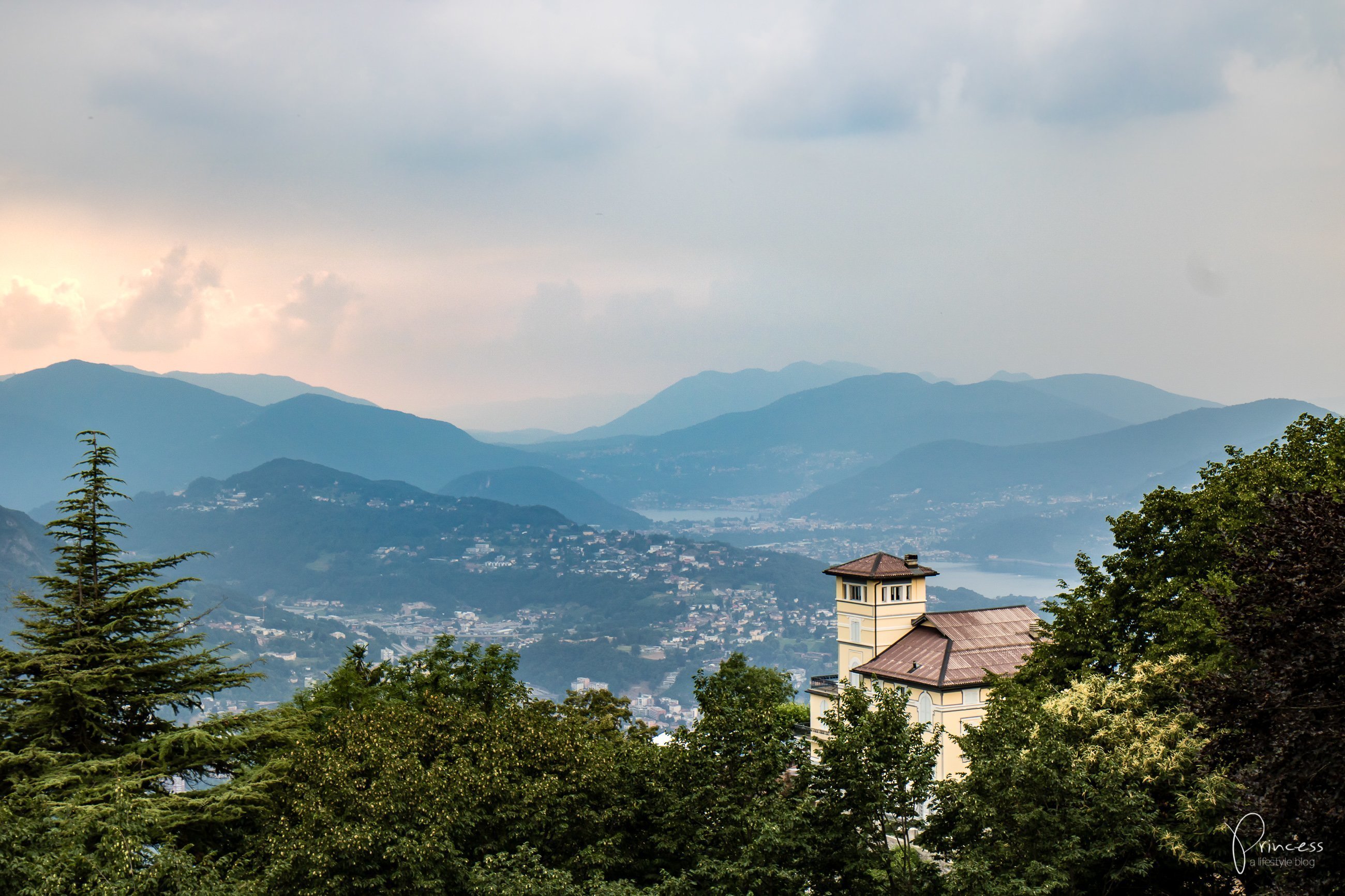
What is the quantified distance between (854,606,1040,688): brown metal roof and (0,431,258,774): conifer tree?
27.0 metres

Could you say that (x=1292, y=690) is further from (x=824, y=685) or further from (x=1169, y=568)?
(x=824, y=685)

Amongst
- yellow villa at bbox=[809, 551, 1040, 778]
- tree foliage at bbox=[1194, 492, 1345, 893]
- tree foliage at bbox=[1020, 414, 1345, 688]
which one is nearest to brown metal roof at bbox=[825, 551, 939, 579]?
yellow villa at bbox=[809, 551, 1040, 778]

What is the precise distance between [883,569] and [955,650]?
5608mm

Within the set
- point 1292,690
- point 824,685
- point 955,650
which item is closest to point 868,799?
point 1292,690

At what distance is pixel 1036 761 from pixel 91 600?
23.3 metres

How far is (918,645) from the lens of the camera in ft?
148

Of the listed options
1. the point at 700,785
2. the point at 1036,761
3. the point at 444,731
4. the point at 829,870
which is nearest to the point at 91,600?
the point at 444,731

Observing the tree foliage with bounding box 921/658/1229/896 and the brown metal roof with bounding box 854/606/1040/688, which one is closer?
the tree foliage with bounding box 921/658/1229/896

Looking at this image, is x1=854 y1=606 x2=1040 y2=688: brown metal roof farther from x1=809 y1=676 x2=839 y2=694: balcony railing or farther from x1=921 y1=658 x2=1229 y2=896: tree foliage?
x1=921 y1=658 x2=1229 y2=896: tree foliage

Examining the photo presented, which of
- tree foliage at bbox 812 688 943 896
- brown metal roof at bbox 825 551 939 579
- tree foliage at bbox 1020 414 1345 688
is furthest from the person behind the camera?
brown metal roof at bbox 825 551 939 579

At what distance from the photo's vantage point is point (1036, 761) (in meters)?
20.0

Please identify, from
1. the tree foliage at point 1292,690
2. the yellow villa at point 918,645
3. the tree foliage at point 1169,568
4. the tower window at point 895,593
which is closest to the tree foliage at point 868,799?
the tree foliage at point 1292,690

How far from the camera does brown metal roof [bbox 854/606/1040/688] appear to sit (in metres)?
42.3

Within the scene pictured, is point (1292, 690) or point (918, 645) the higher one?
point (1292, 690)
